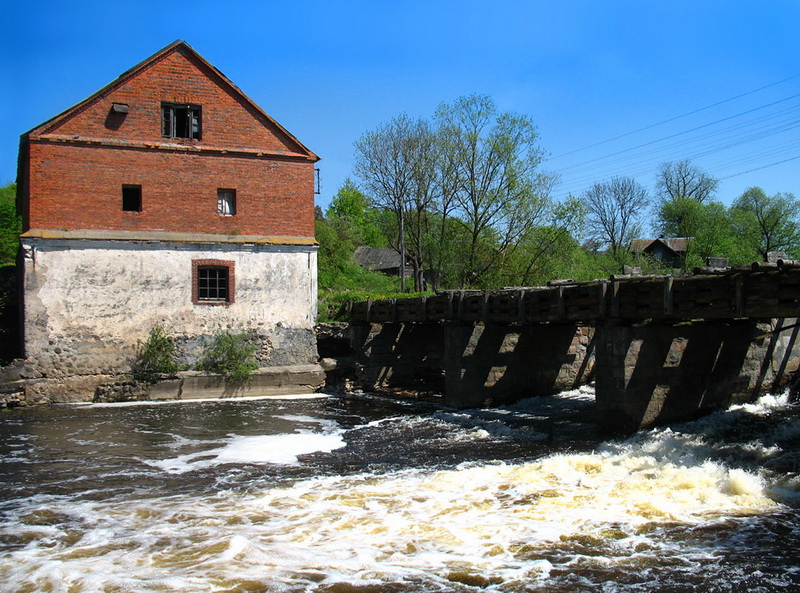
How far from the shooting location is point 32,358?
19.2 metres

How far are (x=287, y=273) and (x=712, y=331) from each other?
44.7 feet

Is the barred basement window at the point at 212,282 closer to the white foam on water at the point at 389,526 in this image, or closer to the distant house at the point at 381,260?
A: the white foam on water at the point at 389,526

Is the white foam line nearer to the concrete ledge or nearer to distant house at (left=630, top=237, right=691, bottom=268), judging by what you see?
the concrete ledge

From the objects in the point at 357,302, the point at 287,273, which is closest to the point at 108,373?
the point at 287,273

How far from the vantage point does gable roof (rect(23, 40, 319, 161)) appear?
65.9 feet

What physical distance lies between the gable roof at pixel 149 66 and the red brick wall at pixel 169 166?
0.06 meters

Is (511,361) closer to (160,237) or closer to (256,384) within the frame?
(256,384)

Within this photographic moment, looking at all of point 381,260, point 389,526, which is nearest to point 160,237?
point 389,526

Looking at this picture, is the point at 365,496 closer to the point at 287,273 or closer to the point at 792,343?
the point at 792,343

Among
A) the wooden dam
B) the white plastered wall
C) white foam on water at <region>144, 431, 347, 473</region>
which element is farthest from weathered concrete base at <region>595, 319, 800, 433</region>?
the white plastered wall

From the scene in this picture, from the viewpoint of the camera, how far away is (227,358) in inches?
822

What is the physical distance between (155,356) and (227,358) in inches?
83.6

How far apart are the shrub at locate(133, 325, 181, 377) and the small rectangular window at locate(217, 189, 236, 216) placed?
4343 millimetres

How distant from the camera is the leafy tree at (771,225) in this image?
46.4 m
